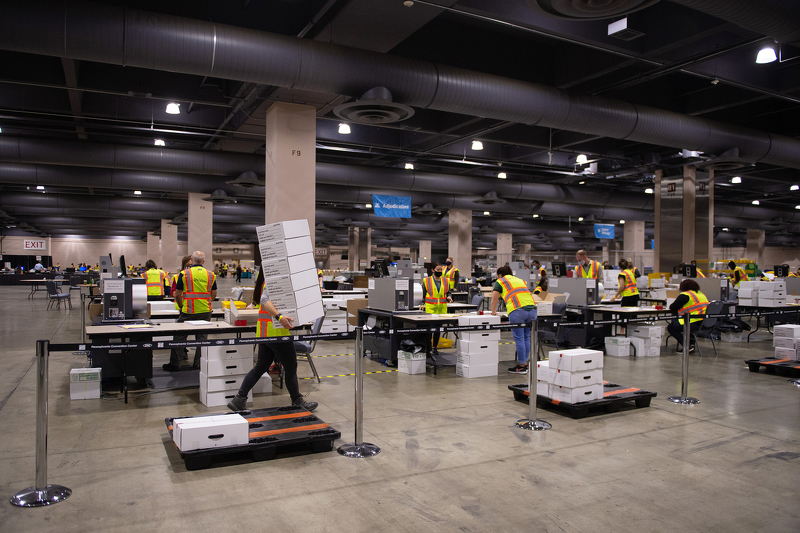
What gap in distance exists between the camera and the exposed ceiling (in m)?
6.36

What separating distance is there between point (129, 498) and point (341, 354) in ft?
19.9

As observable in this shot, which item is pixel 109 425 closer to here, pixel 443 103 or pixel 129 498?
pixel 129 498

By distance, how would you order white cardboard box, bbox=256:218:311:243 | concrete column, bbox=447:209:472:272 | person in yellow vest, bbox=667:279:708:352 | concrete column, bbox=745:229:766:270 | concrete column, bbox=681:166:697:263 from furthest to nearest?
concrete column, bbox=745:229:766:270
concrete column, bbox=447:209:472:272
concrete column, bbox=681:166:697:263
person in yellow vest, bbox=667:279:708:352
white cardboard box, bbox=256:218:311:243

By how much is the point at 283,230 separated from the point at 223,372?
76.8 inches

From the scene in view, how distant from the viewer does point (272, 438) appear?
424cm

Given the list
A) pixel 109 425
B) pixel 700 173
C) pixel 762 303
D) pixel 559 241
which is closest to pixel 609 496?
pixel 109 425

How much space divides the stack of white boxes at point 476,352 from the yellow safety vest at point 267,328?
3043mm

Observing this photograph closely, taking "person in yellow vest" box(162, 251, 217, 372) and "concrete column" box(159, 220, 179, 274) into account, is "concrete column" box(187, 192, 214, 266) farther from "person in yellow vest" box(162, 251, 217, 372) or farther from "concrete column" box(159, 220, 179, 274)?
"person in yellow vest" box(162, 251, 217, 372)

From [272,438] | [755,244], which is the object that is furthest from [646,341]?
[755,244]

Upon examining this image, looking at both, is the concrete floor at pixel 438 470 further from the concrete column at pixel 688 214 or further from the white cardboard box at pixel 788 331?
the concrete column at pixel 688 214

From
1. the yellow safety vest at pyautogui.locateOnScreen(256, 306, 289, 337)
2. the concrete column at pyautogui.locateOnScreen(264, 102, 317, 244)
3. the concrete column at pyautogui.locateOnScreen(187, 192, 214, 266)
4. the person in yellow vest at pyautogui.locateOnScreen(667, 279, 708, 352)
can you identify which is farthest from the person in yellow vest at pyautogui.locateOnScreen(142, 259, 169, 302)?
the person in yellow vest at pyautogui.locateOnScreen(667, 279, 708, 352)

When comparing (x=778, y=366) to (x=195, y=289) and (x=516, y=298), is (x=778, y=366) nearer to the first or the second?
(x=516, y=298)

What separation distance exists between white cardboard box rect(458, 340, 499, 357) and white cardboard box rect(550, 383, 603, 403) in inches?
76.0

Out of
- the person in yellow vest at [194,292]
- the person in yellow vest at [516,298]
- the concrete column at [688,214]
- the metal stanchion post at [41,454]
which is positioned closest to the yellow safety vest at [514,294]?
the person in yellow vest at [516,298]
